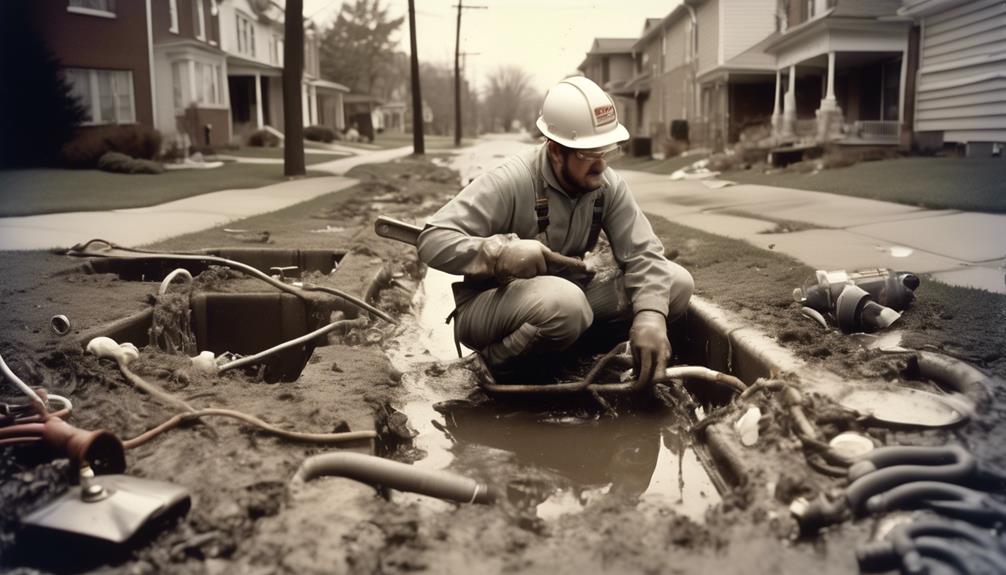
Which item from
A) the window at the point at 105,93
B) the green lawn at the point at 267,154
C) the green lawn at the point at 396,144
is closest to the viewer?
the window at the point at 105,93

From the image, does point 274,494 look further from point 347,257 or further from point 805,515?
point 347,257

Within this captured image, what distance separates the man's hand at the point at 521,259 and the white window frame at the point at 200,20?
2311cm

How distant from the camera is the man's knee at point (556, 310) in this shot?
371cm

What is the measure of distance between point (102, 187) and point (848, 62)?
55.7ft

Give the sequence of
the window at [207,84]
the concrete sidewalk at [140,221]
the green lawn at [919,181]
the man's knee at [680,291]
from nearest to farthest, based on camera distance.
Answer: the man's knee at [680,291] < the concrete sidewalk at [140,221] < the green lawn at [919,181] < the window at [207,84]

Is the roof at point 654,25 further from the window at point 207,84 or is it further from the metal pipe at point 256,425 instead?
the metal pipe at point 256,425

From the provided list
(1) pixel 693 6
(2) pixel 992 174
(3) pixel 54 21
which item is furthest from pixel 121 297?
(1) pixel 693 6

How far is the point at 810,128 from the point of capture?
2167 cm

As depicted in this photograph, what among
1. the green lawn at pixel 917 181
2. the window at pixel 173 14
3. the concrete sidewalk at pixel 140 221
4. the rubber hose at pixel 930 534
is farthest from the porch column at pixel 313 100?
the rubber hose at pixel 930 534

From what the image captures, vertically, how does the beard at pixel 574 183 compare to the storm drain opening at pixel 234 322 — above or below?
above

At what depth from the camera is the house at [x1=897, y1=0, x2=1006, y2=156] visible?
13133 millimetres

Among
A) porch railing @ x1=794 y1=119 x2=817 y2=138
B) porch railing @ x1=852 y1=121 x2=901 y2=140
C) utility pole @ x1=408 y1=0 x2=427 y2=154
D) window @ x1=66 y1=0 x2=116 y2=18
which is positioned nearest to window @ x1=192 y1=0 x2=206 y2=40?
window @ x1=66 y1=0 x2=116 y2=18

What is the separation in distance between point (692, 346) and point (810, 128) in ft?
61.5

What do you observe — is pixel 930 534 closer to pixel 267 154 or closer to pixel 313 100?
pixel 267 154
